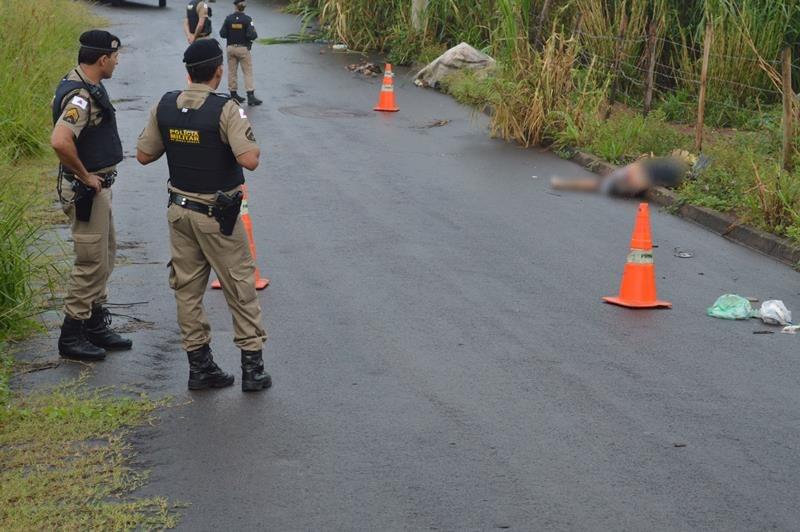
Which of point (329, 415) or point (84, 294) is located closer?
point (329, 415)

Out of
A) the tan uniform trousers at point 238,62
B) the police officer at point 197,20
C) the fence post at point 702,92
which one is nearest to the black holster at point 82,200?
the fence post at point 702,92

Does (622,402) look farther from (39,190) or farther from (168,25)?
(168,25)

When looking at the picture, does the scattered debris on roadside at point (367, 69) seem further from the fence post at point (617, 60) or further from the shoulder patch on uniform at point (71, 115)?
the shoulder patch on uniform at point (71, 115)

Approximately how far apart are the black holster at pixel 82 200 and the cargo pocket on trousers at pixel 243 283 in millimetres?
1106

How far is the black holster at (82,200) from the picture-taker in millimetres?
7336

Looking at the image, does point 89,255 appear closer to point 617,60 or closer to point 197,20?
point 617,60

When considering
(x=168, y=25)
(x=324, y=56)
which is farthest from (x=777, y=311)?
(x=168, y=25)

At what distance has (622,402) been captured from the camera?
7.06 m

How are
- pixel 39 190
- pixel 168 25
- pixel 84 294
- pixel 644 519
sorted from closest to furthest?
pixel 644 519 → pixel 84 294 → pixel 39 190 → pixel 168 25

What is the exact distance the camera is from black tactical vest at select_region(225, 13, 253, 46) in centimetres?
2020

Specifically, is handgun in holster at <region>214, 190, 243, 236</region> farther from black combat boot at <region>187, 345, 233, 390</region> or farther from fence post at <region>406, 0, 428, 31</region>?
fence post at <region>406, 0, 428, 31</region>

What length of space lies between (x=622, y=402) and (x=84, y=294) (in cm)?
337

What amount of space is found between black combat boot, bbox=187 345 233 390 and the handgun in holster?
742 millimetres

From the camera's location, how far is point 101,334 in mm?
7773
